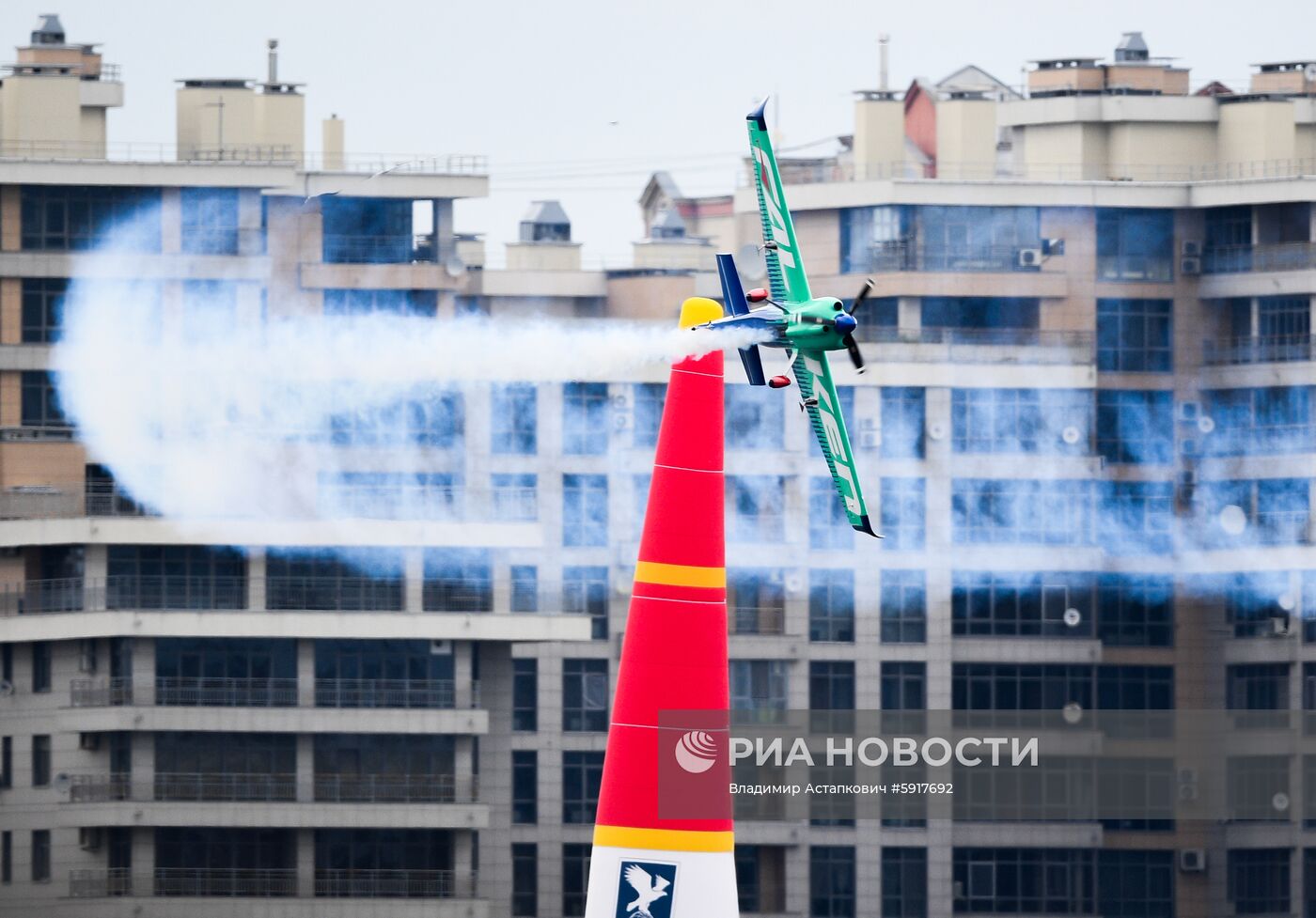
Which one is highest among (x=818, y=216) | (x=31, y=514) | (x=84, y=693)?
(x=818, y=216)

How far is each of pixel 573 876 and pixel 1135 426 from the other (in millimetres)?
21408

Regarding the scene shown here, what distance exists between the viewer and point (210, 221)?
7312 centimetres

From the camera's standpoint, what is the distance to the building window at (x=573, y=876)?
259 ft

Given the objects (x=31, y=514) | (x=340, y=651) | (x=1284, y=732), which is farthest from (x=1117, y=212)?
(x=31, y=514)

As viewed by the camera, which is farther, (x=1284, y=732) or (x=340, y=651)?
(x=1284, y=732)

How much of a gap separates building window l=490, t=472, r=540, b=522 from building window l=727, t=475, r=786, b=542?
223 inches

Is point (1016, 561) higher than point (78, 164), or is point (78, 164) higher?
point (78, 164)

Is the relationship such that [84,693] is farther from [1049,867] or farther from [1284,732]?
[1284,732]

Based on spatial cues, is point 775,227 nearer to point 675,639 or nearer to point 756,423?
point 675,639

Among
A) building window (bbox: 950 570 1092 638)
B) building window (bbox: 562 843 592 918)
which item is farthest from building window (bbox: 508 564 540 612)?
building window (bbox: 950 570 1092 638)

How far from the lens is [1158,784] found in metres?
77.6

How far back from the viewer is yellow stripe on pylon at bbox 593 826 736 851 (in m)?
35.4

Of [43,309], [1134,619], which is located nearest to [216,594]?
[43,309]

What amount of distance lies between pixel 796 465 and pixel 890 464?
2702mm
